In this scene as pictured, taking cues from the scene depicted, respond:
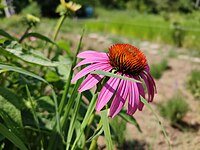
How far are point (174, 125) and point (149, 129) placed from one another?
10.0 inches

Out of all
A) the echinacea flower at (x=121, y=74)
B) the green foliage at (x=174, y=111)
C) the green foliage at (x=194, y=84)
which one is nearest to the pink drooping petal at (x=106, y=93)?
the echinacea flower at (x=121, y=74)

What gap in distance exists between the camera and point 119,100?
1.60 feet

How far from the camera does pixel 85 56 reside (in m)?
0.56

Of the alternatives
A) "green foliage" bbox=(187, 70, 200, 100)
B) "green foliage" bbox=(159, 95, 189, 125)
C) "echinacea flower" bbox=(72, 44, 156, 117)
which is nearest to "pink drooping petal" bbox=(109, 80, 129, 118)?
"echinacea flower" bbox=(72, 44, 156, 117)

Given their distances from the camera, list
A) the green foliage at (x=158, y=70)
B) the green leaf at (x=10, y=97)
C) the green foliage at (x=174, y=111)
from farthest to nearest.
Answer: the green foliage at (x=158, y=70), the green foliage at (x=174, y=111), the green leaf at (x=10, y=97)

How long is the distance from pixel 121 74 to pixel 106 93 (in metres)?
0.05

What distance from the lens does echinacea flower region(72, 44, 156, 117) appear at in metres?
0.49

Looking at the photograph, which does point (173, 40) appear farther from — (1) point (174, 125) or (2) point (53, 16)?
(2) point (53, 16)

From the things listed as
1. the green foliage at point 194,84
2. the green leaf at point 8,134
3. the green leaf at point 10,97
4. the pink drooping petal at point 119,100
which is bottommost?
the green foliage at point 194,84

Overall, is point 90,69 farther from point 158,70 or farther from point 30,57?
point 158,70

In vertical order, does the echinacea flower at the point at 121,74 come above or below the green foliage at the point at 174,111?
above

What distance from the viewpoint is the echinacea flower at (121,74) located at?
491 millimetres

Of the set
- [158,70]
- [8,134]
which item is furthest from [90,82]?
[158,70]

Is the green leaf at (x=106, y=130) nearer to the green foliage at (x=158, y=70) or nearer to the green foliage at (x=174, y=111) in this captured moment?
the green foliage at (x=174, y=111)
